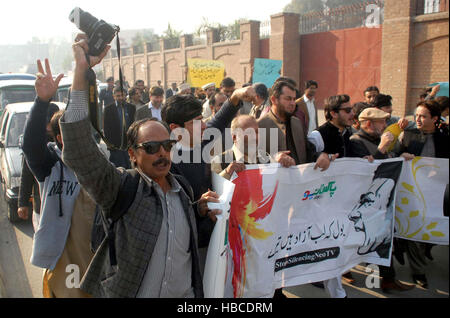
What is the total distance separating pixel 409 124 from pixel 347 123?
842mm

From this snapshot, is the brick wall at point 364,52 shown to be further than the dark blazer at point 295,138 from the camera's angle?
Yes

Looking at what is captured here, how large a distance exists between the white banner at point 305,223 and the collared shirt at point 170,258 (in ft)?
1.97

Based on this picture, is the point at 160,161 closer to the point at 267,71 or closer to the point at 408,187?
the point at 408,187

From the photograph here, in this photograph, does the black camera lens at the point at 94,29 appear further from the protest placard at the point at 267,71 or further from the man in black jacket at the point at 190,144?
the protest placard at the point at 267,71

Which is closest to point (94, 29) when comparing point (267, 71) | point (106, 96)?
point (267, 71)

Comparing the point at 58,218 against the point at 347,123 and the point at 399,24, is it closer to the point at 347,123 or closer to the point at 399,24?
the point at 347,123

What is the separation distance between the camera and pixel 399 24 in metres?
14.0

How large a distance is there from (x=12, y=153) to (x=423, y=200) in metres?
6.08

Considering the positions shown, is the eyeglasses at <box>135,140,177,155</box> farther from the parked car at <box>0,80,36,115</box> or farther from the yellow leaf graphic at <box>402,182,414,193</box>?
the parked car at <box>0,80,36,115</box>

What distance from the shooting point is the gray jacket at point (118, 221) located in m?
1.74

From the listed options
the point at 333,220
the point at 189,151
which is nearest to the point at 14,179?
the point at 189,151

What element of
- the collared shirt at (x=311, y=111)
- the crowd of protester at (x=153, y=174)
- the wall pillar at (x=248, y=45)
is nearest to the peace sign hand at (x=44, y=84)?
the crowd of protester at (x=153, y=174)

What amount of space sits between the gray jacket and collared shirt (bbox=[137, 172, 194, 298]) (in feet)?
0.16

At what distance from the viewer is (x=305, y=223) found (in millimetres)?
3303
